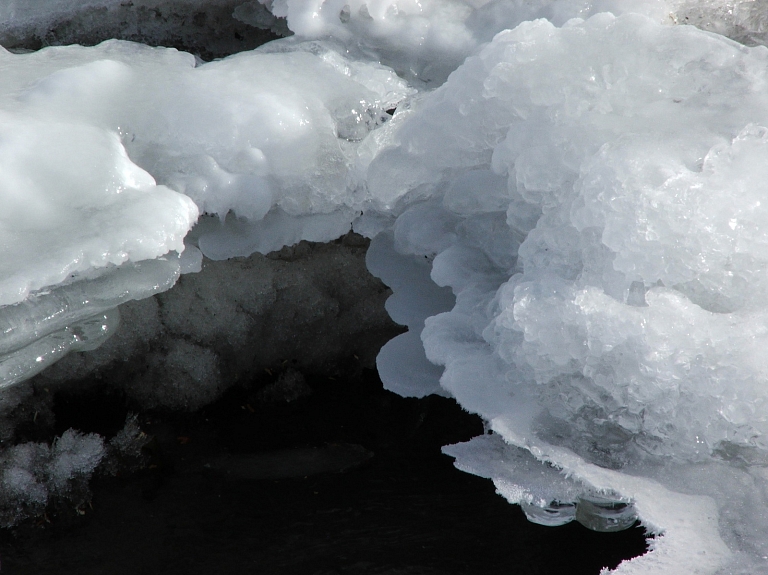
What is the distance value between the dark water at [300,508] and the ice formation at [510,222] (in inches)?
6.8

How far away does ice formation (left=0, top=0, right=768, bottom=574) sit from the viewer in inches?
44.4

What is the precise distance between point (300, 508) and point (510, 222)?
699 millimetres

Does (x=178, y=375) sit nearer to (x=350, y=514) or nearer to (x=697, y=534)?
(x=350, y=514)

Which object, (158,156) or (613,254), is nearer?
(613,254)

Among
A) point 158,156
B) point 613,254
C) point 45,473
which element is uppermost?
point 613,254

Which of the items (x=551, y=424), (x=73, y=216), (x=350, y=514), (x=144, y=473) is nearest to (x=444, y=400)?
(x=350, y=514)

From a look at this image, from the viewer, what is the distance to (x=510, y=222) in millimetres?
1397

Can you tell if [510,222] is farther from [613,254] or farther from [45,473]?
[45,473]

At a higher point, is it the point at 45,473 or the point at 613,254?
the point at 613,254

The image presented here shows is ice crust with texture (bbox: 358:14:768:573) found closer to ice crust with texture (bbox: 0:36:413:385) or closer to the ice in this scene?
ice crust with texture (bbox: 0:36:413:385)

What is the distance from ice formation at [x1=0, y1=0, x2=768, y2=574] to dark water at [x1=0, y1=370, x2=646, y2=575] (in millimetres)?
173

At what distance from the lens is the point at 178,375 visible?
1.70 metres

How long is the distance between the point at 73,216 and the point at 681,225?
1021 millimetres

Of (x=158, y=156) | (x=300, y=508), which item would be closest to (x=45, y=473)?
(x=300, y=508)
